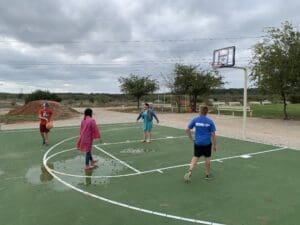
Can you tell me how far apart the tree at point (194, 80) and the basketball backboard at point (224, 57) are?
14.7m

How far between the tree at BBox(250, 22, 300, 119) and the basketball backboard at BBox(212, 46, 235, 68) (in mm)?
7656

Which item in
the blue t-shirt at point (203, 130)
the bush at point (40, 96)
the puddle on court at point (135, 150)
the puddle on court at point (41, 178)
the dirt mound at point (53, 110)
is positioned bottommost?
the puddle on court at point (41, 178)

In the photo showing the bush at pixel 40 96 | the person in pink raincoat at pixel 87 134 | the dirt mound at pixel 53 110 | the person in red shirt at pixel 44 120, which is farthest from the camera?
the bush at pixel 40 96

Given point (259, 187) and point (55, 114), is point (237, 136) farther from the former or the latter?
point (55, 114)

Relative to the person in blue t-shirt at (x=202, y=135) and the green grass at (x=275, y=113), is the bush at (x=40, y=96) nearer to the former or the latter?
the green grass at (x=275, y=113)

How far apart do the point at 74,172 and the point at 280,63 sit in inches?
643

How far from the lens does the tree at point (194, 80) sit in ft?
97.0

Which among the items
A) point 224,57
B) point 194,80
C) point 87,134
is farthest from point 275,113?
point 87,134

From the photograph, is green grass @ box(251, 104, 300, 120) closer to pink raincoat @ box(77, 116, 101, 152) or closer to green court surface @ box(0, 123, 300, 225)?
green court surface @ box(0, 123, 300, 225)

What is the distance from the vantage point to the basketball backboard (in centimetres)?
1375

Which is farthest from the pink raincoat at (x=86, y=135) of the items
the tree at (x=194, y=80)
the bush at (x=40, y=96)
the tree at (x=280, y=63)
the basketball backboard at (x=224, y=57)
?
the bush at (x=40, y=96)

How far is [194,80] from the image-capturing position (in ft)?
96.9

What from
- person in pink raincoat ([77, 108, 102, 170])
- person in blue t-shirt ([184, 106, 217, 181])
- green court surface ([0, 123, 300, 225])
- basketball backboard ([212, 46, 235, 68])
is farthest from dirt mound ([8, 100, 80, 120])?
person in blue t-shirt ([184, 106, 217, 181])

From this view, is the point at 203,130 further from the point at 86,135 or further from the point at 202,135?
the point at 86,135
